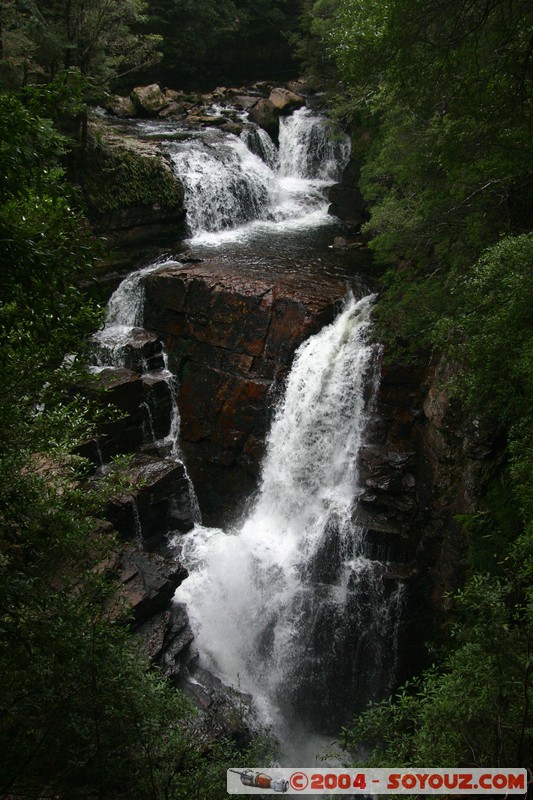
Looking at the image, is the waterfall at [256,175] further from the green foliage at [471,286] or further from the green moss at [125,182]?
the green foliage at [471,286]

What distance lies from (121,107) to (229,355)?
1679 cm

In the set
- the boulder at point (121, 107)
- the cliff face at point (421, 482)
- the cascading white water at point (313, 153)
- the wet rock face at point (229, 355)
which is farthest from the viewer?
the boulder at point (121, 107)

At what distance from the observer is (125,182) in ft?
57.3

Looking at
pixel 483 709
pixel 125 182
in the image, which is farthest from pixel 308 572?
pixel 125 182

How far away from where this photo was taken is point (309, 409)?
12.5 metres

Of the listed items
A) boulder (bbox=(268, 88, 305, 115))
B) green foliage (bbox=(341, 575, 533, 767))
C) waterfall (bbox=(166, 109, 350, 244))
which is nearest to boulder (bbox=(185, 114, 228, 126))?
waterfall (bbox=(166, 109, 350, 244))

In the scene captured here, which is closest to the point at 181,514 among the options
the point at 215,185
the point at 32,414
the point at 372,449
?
the point at 372,449

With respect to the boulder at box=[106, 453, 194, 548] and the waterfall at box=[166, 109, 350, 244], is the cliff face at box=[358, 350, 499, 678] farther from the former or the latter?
the waterfall at box=[166, 109, 350, 244]

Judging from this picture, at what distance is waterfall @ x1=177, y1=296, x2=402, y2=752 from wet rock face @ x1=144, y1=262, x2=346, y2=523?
59cm

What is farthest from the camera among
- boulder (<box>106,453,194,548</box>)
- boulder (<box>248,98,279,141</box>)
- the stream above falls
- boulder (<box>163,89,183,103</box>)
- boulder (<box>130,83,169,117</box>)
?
boulder (<box>163,89,183,103</box>)

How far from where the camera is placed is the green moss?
56.0 feet

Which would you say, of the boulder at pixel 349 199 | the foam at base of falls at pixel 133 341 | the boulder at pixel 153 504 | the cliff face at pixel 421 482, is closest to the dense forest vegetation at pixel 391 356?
the cliff face at pixel 421 482

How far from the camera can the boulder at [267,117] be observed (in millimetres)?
22531

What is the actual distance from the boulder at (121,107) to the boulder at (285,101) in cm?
642
